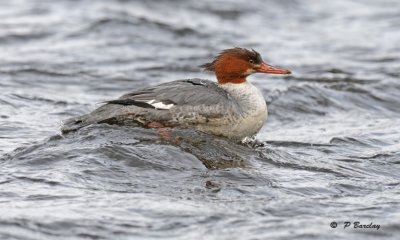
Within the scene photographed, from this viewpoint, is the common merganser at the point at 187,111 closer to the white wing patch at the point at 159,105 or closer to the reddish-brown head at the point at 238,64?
the white wing patch at the point at 159,105

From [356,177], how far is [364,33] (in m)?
9.60

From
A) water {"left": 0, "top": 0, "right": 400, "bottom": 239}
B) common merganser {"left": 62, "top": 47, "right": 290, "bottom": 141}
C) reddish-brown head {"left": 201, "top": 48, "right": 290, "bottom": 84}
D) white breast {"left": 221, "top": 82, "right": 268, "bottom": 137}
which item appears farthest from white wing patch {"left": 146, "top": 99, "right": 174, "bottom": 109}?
reddish-brown head {"left": 201, "top": 48, "right": 290, "bottom": 84}

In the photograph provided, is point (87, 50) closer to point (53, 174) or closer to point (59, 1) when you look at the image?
point (59, 1)

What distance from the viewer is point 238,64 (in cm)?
912

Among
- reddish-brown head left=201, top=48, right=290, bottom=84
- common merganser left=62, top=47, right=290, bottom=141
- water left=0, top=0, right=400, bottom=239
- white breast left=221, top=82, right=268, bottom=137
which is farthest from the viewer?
reddish-brown head left=201, top=48, right=290, bottom=84

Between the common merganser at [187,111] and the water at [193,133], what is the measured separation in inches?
4.5

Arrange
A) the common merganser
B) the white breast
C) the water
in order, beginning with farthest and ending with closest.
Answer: the white breast
the common merganser
the water

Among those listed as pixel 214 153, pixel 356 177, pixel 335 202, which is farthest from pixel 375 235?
pixel 214 153

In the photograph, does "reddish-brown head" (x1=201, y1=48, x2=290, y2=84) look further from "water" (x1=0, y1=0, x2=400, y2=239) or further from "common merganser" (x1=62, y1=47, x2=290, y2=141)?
"water" (x1=0, y1=0, x2=400, y2=239)

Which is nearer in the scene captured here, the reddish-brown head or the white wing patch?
the white wing patch

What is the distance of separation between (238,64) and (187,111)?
88 cm

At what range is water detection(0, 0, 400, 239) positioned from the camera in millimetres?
6652

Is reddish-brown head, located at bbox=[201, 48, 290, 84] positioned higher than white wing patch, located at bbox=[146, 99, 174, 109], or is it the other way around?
reddish-brown head, located at bbox=[201, 48, 290, 84]

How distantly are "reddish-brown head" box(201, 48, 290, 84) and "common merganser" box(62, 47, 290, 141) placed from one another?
0.27 m
